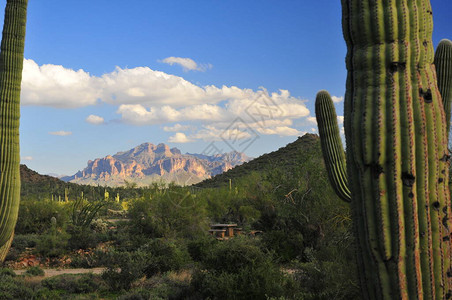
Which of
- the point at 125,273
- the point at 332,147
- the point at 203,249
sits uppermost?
the point at 332,147

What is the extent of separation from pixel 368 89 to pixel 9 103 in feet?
25.6

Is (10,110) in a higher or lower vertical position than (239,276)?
higher

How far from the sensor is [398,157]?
350 cm

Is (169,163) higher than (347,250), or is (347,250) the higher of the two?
(169,163)

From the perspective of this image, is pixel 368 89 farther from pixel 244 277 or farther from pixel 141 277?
pixel 141 277

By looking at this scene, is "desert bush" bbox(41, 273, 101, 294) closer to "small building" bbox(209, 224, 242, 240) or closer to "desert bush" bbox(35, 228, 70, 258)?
"desert bush" bbox(35, 228, 70, 258)

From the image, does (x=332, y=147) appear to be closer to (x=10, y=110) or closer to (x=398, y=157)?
(x=398, y=157)

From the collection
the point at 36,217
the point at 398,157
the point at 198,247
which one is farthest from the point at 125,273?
the point at 36,217

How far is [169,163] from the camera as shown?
180 meters

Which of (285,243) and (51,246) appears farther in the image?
(51,246)

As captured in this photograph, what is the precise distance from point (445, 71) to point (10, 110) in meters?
8.16

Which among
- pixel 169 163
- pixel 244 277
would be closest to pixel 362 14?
pixel 244 277

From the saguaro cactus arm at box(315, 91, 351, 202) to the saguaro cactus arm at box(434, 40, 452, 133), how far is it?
2526mm

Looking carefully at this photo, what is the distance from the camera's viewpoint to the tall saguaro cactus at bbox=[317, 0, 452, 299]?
11.4 feet
